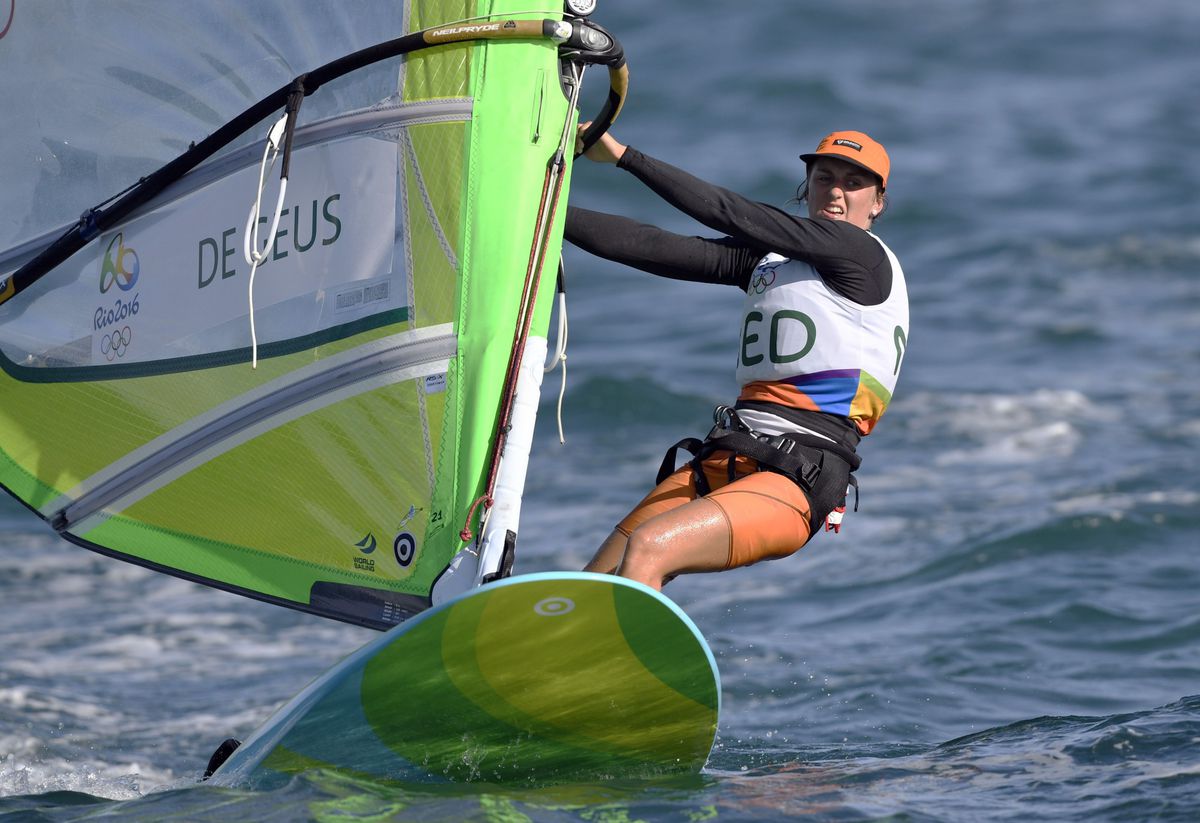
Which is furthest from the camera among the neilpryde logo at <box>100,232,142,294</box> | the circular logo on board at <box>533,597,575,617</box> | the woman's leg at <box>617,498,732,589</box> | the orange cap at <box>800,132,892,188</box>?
the neilpryde logo at <box>100,232,142,294</box>

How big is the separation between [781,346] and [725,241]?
523mm

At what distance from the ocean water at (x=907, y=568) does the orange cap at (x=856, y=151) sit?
74.2 inches

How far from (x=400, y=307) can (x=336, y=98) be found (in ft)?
2.17

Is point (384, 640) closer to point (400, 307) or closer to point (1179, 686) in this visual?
point (400, 307)

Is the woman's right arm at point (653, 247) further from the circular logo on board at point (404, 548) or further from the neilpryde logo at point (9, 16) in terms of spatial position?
the neilpryde logo at point (9, 16)

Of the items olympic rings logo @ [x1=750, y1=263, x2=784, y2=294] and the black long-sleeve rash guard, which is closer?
the black long-sleeve rash guard

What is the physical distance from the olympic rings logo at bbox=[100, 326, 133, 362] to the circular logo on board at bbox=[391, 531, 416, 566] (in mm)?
1235

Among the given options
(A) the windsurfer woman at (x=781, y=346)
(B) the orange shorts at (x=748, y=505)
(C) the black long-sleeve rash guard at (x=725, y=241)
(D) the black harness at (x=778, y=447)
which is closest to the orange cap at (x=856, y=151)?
(A) the windsurfer woman at (x=781, y=346)

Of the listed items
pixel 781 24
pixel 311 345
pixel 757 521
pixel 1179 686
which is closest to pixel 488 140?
pixel 311 345

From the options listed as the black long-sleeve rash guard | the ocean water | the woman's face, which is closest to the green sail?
the black long-sleeve rash guard

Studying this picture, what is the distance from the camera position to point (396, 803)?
4242 mm

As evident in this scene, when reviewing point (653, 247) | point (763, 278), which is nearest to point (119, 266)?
point (653, 247)

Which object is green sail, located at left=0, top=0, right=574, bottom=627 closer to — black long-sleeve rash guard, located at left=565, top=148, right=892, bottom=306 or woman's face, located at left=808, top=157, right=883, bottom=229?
black long-sleeve rash guard, located at left=565, top=148, right=892, bottom=306

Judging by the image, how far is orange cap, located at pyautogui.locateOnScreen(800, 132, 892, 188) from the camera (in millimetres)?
4812
